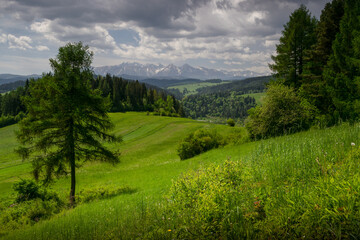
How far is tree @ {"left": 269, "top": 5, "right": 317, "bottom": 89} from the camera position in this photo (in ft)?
96.0

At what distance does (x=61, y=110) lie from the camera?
49.5 ft

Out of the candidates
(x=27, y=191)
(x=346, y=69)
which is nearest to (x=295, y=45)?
(x=346, y=69)

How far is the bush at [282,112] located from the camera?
24.7 m

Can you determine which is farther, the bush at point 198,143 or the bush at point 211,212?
the bush at point 198,143

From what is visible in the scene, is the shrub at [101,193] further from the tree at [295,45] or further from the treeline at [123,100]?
the treeline at [123,100]

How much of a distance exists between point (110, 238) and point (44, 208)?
12.3m

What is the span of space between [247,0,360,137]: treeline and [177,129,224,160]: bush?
20.4 feet

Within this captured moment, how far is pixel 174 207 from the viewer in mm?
5480

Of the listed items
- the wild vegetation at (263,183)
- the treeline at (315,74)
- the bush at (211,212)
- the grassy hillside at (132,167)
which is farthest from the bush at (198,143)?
the bush at (211,212)

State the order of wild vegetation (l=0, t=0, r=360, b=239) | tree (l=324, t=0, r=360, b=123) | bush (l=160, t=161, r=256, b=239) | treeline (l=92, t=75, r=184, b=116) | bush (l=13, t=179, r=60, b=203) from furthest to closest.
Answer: treeline (l=92, t=75, r=184, b=116), tree (l=324, t=0, r=360, b=123), bush (l=13, t=179, r=60, b=203), bush (l=160, t=161, r=256, b=239), wild vegetation (l=0, t=0, r=360, b=239)

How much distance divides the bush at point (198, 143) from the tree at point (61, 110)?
17071mm

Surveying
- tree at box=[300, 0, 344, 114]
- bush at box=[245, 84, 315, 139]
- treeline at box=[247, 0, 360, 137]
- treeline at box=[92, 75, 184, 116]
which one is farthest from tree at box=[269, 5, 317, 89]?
treeline at box=[92, 75, 184, 116]

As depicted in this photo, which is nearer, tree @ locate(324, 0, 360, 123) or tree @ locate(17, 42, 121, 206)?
tree @ locate(17, 42, 121, 206)

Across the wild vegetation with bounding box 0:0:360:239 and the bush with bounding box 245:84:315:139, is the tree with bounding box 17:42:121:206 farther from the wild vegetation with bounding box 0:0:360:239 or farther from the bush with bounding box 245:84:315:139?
the bush with bounding box 245:84:315:139
